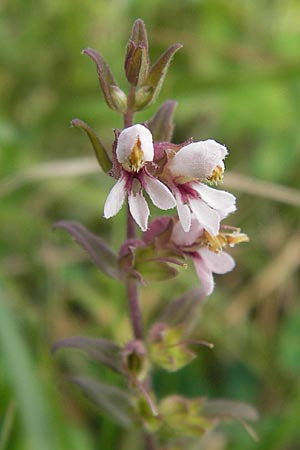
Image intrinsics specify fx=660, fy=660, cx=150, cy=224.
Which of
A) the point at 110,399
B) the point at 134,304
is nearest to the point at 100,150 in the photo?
the point at 134,304

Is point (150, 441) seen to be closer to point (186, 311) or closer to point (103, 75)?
point (186, 311)

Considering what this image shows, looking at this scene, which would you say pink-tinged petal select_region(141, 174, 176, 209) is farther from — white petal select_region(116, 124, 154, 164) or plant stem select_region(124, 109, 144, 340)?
plant stem select_region(124, 109, 144, 340)

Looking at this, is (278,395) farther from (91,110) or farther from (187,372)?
(91,110)

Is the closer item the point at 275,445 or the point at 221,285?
the point at 275,445

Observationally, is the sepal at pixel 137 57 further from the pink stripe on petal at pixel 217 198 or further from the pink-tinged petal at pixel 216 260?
the pink-tinged petal at pixel 216 260

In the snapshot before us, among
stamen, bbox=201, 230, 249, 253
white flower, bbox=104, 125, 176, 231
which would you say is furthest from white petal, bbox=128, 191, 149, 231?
stamen, bbox=201, 230, 249, 253

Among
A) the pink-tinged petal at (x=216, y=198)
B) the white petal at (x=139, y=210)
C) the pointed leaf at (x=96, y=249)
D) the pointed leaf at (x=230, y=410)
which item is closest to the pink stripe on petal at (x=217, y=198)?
the pink-tinged petal at (x=216, y=198)

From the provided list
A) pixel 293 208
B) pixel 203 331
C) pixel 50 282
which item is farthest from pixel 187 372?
pixel 293 208
